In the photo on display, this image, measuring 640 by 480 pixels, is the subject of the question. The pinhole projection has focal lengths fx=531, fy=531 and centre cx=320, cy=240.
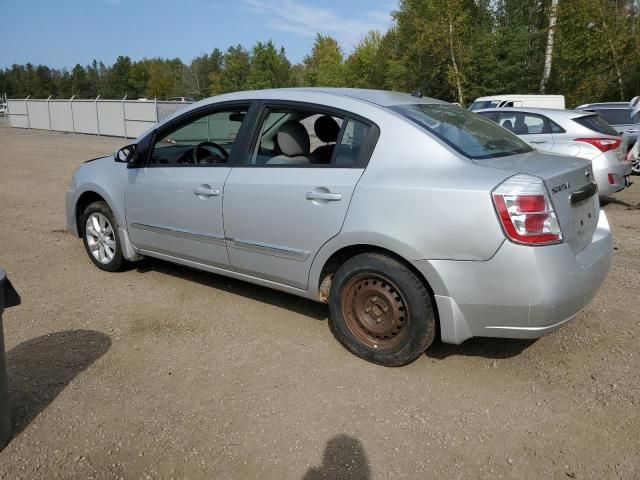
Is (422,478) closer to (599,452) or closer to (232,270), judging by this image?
(599,452)

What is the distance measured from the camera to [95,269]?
5.29m

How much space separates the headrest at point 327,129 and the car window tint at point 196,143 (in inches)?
28.7

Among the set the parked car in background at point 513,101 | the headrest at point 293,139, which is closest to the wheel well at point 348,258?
the headrest at point 293,139

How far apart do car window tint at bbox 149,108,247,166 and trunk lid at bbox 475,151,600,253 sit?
2136mm

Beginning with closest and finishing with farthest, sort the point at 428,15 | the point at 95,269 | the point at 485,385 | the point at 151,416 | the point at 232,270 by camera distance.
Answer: the point at 151,416, the point at 485,385, the point at 232,270, the point at 95,269, the point at 428,15

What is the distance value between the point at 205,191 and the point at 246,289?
1.11m

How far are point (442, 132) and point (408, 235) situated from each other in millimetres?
746

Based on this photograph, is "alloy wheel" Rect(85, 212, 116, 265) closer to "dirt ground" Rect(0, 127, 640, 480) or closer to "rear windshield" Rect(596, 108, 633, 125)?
"dirt ground" Rect(0, 127, 640, 480)

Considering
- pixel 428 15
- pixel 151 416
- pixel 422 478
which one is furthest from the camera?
pixel 428 15

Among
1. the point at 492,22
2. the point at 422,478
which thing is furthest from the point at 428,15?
the point at 422,478

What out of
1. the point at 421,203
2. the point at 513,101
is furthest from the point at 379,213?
the point at 513,101

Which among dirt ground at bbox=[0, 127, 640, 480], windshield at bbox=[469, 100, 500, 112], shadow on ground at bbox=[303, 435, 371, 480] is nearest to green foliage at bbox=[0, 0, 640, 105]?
windshield at bbox=[469, 100, 500, 112]

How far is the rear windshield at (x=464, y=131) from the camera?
325 cm

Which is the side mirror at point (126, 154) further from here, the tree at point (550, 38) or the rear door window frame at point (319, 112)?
the tree at point (550, 38)
